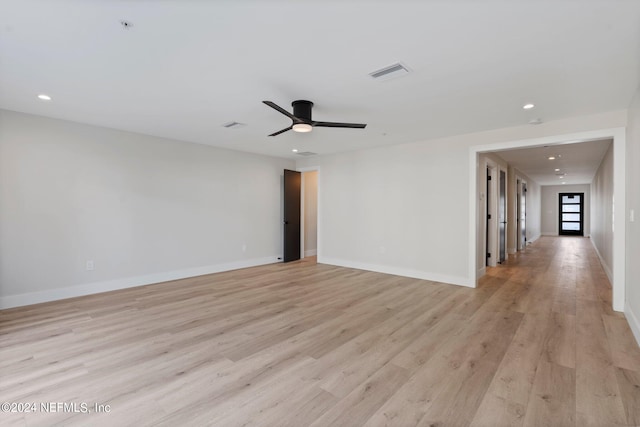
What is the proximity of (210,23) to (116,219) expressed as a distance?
3874 mm

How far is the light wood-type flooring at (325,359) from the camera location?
5.98 feet

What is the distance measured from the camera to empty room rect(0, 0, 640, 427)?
1.92 meters

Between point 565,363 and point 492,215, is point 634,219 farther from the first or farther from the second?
point 492,215

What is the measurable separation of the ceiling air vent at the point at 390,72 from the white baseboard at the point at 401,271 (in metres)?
3.56

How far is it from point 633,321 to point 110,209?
6.69 m

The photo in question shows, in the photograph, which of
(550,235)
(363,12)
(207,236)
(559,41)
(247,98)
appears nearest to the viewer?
(363,12)

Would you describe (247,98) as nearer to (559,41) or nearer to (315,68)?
(315,68)

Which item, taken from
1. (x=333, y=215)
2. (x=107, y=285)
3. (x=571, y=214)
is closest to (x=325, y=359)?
(x=107, y=285)

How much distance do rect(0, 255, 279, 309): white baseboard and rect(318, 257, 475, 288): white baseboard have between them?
197 centimetres

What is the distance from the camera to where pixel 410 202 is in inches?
217

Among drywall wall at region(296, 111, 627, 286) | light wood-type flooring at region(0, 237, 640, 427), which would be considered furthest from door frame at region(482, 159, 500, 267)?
light wood-type flooring at region(0, 237, 640, 427)

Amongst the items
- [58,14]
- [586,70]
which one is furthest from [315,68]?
[586,70]

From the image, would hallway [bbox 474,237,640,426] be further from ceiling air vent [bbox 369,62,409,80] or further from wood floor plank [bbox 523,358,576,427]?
ceiling air vent [bbox 369,62,409,80]

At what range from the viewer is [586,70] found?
8.61ft
